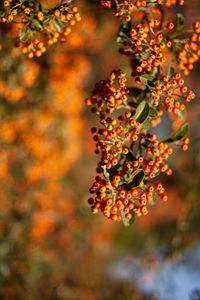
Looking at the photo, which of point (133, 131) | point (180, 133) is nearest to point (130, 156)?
point (133, 131)

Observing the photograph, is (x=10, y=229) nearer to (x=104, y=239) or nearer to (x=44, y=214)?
(x=44, y=214)

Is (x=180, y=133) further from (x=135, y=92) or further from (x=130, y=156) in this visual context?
(x=130, y=156)

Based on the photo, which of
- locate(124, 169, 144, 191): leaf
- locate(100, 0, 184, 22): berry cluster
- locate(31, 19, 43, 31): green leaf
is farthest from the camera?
locate(31, 19, 43, 31): green leaf

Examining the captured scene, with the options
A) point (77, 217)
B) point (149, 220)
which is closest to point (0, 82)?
point (77, 217)

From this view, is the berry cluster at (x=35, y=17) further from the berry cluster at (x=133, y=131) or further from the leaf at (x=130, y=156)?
the leaf at (x=130, y=156)

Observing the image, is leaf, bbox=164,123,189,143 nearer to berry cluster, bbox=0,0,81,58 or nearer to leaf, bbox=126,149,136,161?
leaf, bbox=126,149,136,161

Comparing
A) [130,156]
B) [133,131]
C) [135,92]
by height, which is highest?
[135,92]

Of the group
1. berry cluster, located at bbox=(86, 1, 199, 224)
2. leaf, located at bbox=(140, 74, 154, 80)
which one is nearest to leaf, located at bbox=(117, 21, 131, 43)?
berry cluster, located at bbox=(86, 1, 199, 224)

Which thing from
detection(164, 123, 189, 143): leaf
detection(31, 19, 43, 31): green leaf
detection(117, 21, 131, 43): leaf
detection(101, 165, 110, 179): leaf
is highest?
detection(31, 19, 43, 31): green leaf
